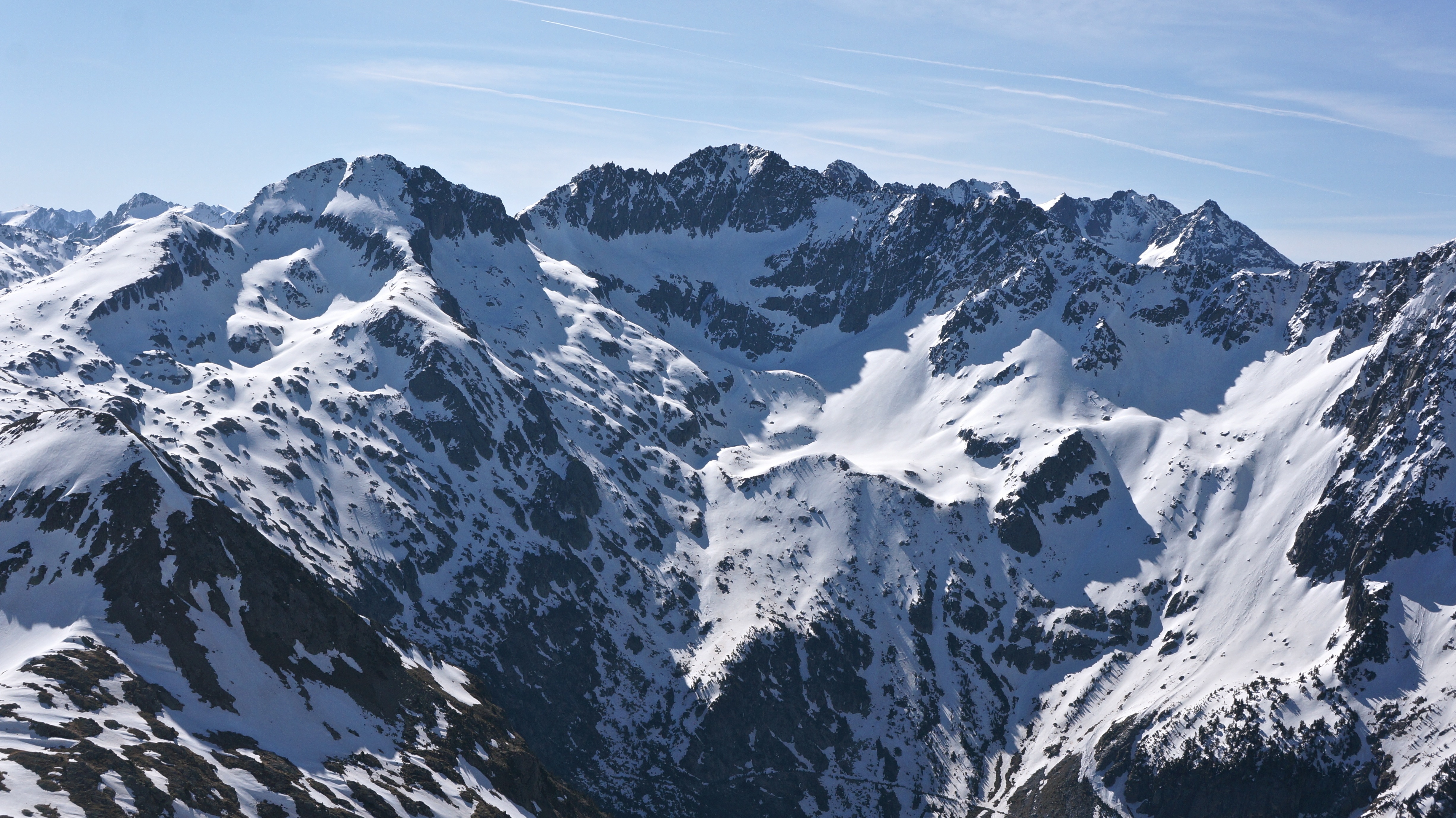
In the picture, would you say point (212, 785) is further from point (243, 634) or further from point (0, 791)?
point (243, 634)

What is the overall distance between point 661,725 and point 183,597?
11031 cm

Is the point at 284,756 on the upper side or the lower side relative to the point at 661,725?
upper

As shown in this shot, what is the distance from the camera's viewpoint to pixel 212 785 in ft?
225

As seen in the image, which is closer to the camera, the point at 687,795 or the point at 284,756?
the point at 284,756

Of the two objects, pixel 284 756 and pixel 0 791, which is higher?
pixel 0 791

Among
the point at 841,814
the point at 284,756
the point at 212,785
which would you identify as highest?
the point at 212,785

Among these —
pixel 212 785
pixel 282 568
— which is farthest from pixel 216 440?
pixel 212 785

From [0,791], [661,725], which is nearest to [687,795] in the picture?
[661,725]

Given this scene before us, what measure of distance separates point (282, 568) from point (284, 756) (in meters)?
24.9

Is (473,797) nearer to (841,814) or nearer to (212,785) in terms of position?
(212,785)

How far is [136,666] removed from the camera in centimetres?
7981

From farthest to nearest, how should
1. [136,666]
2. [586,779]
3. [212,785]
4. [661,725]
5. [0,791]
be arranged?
[661,725], [586,779], [136,666], [212,785], [0,791]

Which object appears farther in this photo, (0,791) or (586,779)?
(586,779)

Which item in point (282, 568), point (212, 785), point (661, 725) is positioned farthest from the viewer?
point (661, 725)
